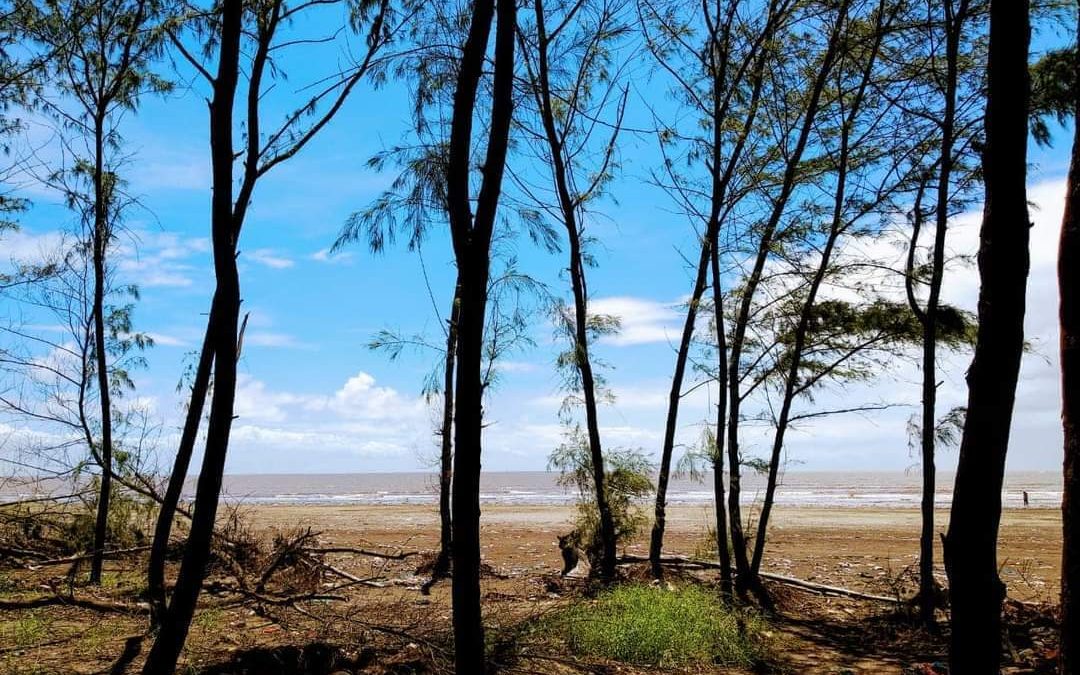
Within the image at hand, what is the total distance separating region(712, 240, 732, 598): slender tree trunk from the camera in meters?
10.9

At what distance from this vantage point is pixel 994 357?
4.52 metres

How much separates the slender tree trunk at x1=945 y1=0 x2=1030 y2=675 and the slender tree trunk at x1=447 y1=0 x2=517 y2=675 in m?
3.17

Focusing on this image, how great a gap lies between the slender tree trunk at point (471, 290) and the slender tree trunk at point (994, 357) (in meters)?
3.17

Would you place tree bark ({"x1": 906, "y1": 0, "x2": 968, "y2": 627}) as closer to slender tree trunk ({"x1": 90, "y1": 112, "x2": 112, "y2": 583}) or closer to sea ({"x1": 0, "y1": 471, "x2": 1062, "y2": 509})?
sea ({"x1": 0, "y1": 471, "x2": 1062, "y2": 509})

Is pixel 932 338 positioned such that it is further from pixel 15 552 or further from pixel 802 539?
pixel 802 539

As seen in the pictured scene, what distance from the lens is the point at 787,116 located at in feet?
38.0

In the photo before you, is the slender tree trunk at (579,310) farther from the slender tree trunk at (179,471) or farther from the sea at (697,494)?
the slender tree trunk at (179,471)

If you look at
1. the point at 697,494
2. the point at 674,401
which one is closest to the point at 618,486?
the point at 674,401

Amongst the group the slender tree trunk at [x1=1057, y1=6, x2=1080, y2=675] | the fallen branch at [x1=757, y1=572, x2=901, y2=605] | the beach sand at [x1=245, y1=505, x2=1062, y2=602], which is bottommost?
the beach sand at [x1=245, y1=505, x2=1062, y2=602]

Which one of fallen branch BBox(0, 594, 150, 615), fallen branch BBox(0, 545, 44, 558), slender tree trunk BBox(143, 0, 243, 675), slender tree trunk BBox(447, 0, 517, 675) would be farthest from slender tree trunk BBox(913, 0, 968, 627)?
fallen branch BBox(0, 545, 44, 558)

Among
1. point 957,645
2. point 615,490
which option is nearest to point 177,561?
point 615,490

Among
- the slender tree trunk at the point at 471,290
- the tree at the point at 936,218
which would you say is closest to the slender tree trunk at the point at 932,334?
the tree at the point at 936,218

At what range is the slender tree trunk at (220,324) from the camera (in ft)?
19.6

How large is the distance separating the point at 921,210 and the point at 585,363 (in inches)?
197
